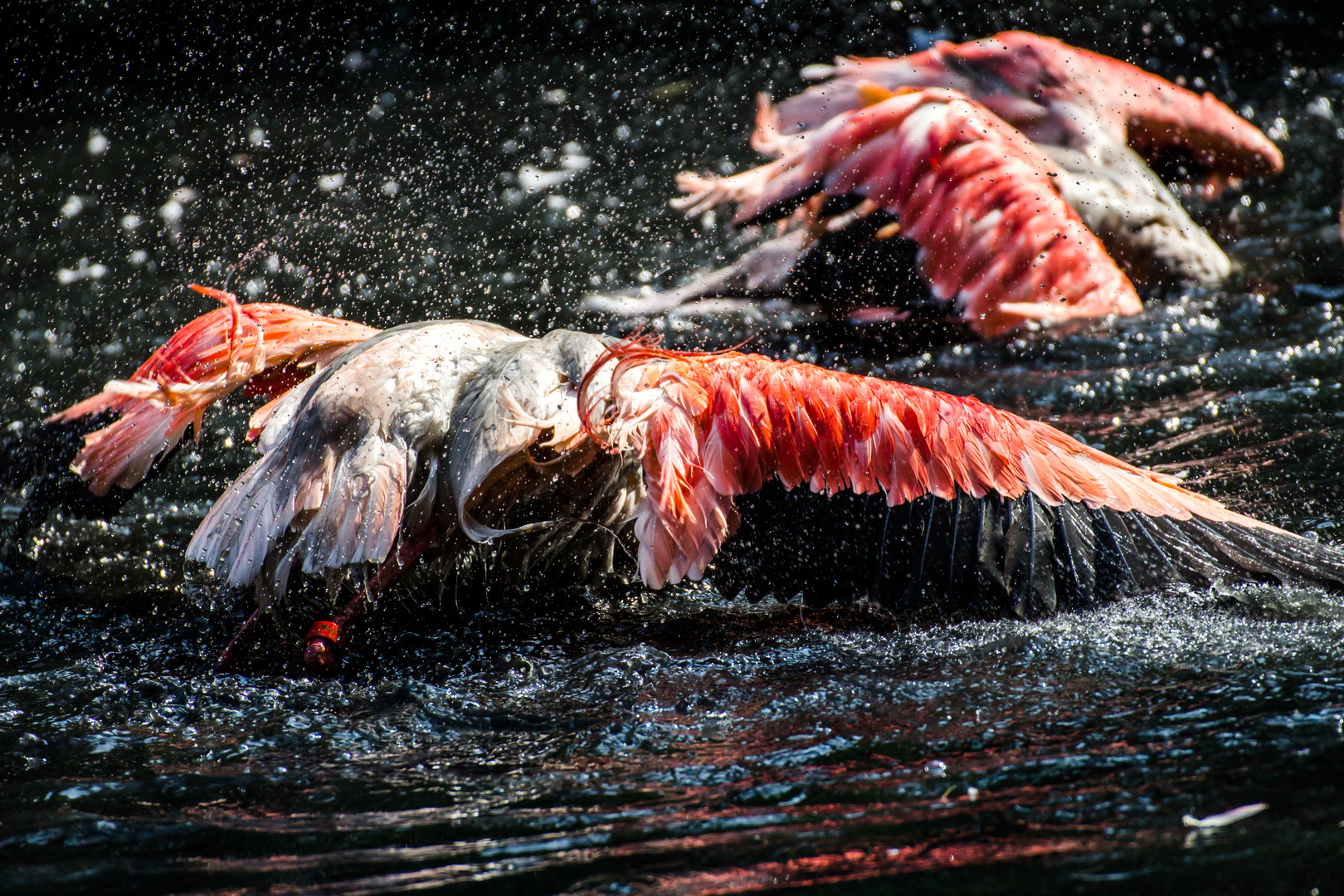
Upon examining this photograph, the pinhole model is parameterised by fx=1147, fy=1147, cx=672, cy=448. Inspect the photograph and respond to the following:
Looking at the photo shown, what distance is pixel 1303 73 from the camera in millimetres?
8945

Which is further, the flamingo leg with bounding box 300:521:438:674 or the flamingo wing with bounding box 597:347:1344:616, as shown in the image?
the flamingo leg with bounding box 300:521:438:674

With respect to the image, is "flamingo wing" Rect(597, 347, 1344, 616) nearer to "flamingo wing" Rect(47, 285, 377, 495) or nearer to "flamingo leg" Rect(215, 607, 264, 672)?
"flamingo leg" Rect(215, 607, 264, 672)

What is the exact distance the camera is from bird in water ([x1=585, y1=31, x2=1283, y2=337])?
519 centimetres

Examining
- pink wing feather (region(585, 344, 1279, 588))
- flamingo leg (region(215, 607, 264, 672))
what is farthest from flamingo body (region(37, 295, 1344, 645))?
flamingo leg (region(215, 607, 264, 672))

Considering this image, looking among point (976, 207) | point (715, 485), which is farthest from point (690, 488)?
point (976, 207)

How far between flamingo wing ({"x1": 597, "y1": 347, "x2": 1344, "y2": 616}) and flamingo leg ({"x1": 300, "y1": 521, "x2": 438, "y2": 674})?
55 cm

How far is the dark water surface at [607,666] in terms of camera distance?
1.86 meters

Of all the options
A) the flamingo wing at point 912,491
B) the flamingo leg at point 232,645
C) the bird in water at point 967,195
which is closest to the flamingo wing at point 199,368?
the flamingo leg at point 232,645

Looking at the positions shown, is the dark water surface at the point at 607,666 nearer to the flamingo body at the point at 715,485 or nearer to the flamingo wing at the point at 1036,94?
the flamingo body at the point at 715,485

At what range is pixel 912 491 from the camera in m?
2.65

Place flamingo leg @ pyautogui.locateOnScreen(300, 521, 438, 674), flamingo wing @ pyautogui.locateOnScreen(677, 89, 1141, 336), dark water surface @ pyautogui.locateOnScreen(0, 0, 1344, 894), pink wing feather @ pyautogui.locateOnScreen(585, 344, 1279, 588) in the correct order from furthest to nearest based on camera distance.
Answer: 1. flamingo wing @ pyautogui.locateOnScreen(677, 89, 1141, 336)
2. flamingo leg @ pyautogui.locateOnScreen(300, 521, 438, 674)
3. pink wing feather @ pyautogui.locateOnScreen(585, 344, 1279, 588)
4. dark water surface @ pyautogui.locateOnScreen(0, 0, 1344, 894)

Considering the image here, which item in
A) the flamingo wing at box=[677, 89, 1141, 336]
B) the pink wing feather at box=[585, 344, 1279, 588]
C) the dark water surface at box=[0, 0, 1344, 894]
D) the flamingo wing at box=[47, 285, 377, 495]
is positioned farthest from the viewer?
the flamingo wing at box=[677, 89, 1141, 336]

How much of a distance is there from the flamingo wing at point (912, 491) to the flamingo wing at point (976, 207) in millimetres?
2461

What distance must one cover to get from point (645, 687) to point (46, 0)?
763 cm
